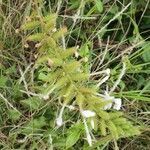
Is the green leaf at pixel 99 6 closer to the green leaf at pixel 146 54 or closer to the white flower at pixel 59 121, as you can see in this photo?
the green leaf at pixel 146 54

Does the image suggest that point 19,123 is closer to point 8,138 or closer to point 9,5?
point 8,138

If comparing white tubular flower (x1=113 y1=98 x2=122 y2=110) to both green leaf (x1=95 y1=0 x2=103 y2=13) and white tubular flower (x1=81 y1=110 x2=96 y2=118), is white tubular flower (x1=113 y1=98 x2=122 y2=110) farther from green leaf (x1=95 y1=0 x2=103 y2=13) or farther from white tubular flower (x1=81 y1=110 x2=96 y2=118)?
green leaf (x1=95 y1=0 x2=103 y2=13)

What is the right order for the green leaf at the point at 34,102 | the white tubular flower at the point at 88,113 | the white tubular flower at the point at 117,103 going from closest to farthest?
the white tubular flower at the point at 88,113 < the white tubular flower at the point at 117,103 < the green leaf at the point at 34,102

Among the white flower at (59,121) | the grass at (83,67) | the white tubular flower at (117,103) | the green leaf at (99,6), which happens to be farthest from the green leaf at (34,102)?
the green leaf at (99,6)

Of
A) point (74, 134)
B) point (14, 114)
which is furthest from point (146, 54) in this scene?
point (14, 114)

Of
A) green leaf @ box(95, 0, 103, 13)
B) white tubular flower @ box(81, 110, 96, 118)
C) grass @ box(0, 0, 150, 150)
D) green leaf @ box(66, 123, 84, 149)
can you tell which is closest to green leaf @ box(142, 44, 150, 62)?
grass @ box(0, 0, 150, 150)

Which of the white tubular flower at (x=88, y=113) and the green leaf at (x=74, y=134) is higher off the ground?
the white tubular flower at (x=88, y=113)

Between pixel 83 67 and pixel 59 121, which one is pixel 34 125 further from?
pixel 83 67

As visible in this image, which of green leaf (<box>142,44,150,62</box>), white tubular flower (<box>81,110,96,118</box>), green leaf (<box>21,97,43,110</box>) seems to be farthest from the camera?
green leaf (<box>142,44,150,62</box>)
